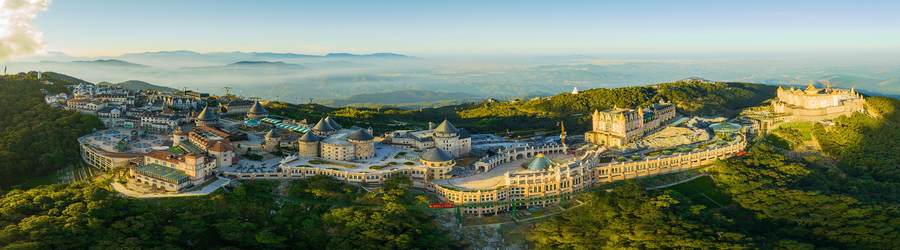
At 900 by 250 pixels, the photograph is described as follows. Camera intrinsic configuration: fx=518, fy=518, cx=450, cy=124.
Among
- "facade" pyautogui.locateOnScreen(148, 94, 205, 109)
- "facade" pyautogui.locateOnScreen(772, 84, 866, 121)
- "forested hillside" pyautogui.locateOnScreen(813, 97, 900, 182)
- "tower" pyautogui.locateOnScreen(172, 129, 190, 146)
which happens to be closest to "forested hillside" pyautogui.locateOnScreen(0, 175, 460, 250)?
"tower" pyautogui.locateOnScreen(172, 129, 190, 146)

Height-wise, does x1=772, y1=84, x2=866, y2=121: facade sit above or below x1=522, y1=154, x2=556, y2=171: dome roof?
above

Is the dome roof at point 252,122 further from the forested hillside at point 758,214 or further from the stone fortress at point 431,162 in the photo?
the forested hillside at point 758,214

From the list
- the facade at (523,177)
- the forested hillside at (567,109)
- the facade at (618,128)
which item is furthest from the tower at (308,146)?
the facade at (618,128)

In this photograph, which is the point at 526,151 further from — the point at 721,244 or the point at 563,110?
the point at 563,110

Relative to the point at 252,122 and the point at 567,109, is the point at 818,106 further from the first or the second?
the point at 252,122

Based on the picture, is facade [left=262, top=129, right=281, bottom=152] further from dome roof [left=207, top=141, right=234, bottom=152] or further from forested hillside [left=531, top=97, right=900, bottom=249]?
forested hillside [left=531, top=97, right=900, bottom=249]

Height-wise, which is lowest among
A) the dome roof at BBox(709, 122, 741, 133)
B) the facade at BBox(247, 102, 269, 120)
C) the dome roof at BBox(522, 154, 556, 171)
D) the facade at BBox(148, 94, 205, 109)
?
the dome roof at BBox(522, 154, 556, 171)
